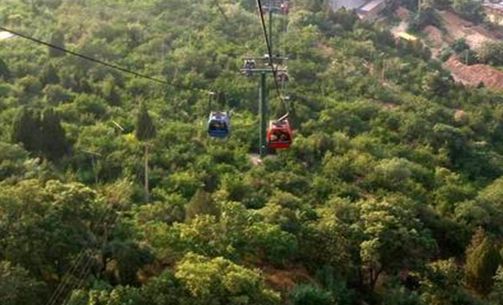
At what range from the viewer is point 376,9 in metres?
72.4

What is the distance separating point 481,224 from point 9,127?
62.0 feet

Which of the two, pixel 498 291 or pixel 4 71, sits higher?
pixel 4 71

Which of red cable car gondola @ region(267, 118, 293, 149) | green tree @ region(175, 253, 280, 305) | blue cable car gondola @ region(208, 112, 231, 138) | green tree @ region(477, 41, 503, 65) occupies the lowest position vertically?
green tree @ region(477, 41, 503, 65)

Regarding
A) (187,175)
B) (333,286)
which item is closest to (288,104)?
(187,175)

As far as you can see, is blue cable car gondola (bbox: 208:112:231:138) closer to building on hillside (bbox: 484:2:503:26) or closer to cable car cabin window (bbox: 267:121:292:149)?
cable car cabin window (bbox: 267:121:292:149)

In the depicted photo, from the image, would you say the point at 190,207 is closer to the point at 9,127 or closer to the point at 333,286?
the point at 333,286

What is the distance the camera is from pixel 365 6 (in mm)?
72875

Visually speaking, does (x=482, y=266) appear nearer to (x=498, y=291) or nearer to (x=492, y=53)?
(x=498, y=291)

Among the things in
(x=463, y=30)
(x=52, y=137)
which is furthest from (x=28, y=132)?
(x=463, y=30)

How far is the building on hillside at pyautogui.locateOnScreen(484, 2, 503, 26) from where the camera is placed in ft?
241

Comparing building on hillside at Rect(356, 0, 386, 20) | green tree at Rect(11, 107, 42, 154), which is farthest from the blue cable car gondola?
building on hillside at Rect(356, 0, 386, 20)

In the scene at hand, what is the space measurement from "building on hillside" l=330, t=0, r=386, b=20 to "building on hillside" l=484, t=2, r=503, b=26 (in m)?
11.0

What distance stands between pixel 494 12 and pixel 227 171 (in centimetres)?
5520

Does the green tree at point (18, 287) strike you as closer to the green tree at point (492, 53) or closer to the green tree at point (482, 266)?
the green tree at point (482, 266)
